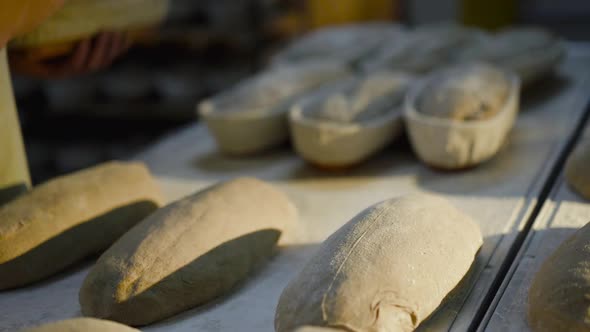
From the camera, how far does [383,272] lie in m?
1.01

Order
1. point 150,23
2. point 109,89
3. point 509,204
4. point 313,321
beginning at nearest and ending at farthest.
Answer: point 313,321 < point 509,204 < point 150,23 < point 109,89

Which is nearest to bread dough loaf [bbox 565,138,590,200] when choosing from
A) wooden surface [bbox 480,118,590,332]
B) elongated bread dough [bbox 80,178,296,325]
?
wooden surface [bbox 480,118,590,332]

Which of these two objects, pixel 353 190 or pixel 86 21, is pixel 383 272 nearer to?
pixel 353 190

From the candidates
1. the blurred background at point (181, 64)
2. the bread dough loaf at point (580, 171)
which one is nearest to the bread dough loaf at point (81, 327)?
the bread dough loaf at point (580, 171)

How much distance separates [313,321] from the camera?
37.5 inches

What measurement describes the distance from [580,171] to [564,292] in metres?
0.57

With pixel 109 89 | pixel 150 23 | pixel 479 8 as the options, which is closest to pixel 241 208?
pixel 150 23

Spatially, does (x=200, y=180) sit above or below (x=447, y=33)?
below

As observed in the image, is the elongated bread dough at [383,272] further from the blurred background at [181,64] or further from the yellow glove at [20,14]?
the blurred background at [181,64]

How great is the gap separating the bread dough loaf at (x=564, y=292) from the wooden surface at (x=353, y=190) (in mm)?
120

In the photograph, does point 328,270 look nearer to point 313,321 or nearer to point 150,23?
point 313,321

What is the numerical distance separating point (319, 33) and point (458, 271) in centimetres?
158

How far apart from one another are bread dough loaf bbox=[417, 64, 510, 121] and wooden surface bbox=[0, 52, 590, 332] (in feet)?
0.52

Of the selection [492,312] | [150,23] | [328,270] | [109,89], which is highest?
[150,23]
